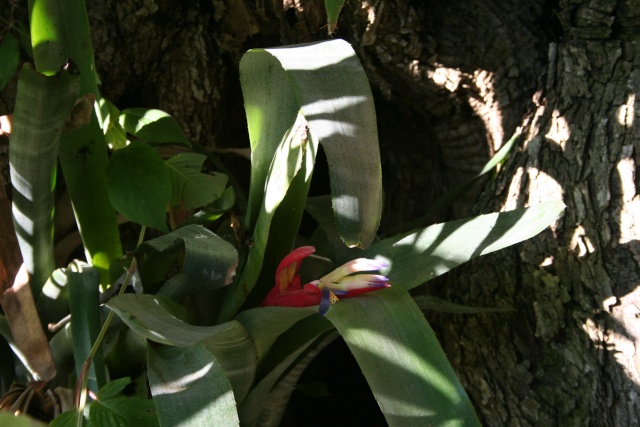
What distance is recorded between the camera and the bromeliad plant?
623mm

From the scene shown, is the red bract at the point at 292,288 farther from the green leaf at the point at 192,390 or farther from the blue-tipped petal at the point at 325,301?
the green leaf at the point at 192,390

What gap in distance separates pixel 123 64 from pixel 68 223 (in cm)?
28

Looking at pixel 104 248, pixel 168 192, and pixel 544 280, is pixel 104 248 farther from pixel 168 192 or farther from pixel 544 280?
pixel 544 280

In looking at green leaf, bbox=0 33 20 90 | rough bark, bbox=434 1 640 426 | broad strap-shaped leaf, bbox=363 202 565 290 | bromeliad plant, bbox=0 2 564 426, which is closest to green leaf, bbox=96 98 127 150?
bromeliad plant, bbox=0 2 564 426

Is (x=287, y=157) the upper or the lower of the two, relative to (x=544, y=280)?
upper

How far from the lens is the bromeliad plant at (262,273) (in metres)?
0.62

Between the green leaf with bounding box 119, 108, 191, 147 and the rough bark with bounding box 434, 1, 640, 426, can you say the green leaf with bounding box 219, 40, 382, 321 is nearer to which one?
the green leaf with bounding box 119, 108, 191, 147

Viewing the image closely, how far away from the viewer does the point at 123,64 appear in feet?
3.59

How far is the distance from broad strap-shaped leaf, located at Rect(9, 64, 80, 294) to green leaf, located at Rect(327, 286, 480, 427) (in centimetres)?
40

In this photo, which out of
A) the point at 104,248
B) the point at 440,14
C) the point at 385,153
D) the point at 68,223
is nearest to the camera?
the point at 104,248

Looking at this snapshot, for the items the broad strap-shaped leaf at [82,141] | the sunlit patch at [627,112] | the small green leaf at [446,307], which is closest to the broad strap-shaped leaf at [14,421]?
the broad strap-shaped leaf at [82,141]

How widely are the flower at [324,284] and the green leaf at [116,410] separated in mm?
208

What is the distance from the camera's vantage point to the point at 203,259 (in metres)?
0.73

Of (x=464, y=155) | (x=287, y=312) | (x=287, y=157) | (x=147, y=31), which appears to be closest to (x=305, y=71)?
(x=287, y=157)
